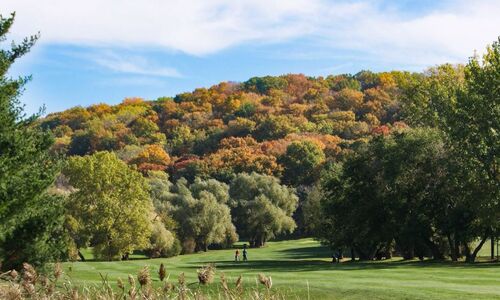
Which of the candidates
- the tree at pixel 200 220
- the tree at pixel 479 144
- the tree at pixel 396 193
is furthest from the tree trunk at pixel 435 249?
the tree at pixel 200 220

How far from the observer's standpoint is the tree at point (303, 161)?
103312mm

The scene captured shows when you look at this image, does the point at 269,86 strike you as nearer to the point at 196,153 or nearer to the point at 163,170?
the point at 196,153

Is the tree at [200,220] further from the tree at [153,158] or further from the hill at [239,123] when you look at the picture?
the tree at [153,158]

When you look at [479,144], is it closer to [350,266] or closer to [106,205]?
[350,266]

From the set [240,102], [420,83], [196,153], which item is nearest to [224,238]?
[420,83]

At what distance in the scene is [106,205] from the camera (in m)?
57.6

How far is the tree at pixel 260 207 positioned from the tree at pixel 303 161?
943cm

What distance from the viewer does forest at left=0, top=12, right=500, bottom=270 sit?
31.2m

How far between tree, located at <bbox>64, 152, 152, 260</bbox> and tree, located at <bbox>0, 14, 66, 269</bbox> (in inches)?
918

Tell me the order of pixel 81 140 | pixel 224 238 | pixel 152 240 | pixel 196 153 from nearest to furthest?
pixel 152 240
pixel 224 238
pixel 196 153
pixel 81 140

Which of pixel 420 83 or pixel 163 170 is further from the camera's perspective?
pixel 163 170

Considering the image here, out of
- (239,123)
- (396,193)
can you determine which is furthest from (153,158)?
(396,193)

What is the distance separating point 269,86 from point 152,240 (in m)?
107

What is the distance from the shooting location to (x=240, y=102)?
154 metres
